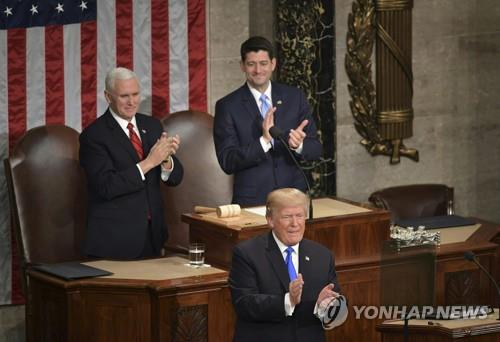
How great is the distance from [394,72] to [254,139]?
2.85 m

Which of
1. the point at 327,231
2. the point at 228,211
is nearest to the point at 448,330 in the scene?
the point at 327,231

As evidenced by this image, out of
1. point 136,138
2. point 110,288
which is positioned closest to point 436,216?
point 136,138

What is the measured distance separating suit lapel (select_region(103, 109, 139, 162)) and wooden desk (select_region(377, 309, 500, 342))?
2.51 meters

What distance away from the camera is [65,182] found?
973 cm

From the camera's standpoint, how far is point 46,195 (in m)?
9.63

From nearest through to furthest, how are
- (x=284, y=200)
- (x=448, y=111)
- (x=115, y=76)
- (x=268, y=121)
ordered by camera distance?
(x=284, y=200)
(x=268, y=121)
(x=115, y=76)
(x=448, y=111)

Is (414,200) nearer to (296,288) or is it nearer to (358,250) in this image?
(358,250)

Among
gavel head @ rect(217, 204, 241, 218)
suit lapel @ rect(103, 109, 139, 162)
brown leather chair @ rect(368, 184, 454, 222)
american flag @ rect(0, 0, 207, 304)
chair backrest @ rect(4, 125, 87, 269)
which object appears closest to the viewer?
gavel head @ rect(217, 204, 241, 218)

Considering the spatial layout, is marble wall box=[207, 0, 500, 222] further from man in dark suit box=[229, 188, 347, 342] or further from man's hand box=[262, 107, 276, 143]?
man in dark suit box=[229, 188, 347, 342]

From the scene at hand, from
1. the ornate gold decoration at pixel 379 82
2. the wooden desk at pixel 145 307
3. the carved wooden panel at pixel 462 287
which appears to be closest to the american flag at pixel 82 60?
the ornate gold decoration at pixel 379 82

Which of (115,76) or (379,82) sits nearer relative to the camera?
(115,76)

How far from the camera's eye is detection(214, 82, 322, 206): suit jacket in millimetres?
8766

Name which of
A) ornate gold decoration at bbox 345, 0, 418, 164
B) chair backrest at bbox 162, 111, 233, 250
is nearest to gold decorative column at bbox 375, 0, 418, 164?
ornate gold decoration at bbox 345, 0, 418, 164

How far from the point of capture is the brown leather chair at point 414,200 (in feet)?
34.2
